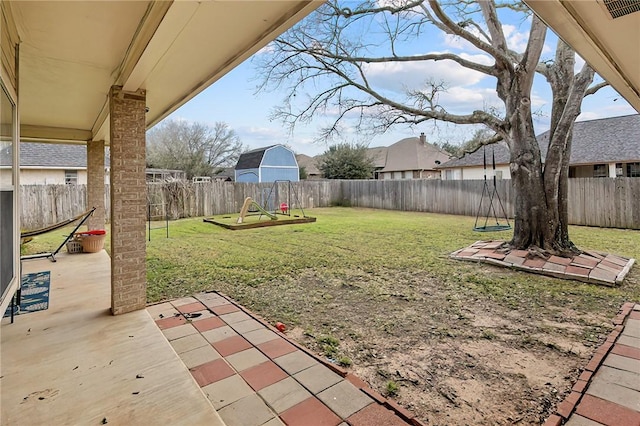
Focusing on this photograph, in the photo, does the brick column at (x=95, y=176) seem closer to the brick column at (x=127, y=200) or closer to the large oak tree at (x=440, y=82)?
the large oak tree at (x=440, y=82)

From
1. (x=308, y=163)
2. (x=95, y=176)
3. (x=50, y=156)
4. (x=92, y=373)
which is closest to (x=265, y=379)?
(x=92, y=373)

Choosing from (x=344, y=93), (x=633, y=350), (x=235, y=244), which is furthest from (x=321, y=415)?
(x=344, y=93)

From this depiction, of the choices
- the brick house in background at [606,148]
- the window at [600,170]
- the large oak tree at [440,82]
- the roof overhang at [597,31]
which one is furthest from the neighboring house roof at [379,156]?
the roof overhang at [597,31]

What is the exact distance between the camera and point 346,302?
3641mm

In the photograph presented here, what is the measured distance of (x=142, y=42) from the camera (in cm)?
209

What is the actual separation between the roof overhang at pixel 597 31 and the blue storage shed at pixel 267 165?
20664 mm

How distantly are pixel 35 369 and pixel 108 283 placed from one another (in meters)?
1.96

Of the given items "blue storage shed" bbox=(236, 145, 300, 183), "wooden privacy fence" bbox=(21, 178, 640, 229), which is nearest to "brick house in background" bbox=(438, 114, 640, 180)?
"wooden privacy fence" bbox=(21, 178, 640, 229)

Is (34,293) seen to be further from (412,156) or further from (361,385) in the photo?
(412,156)

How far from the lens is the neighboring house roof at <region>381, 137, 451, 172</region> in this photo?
23.9 meters

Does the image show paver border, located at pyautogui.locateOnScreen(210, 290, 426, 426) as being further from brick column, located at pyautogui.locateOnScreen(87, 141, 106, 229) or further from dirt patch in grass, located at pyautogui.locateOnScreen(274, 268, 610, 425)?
brick column, located at pyautogui.locateOnScreen(87, 141, 106, 229)

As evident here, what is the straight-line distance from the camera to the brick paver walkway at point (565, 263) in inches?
172

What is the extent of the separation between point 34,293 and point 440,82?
8.66m

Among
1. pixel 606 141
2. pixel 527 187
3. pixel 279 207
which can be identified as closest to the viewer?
pixel 527 187
